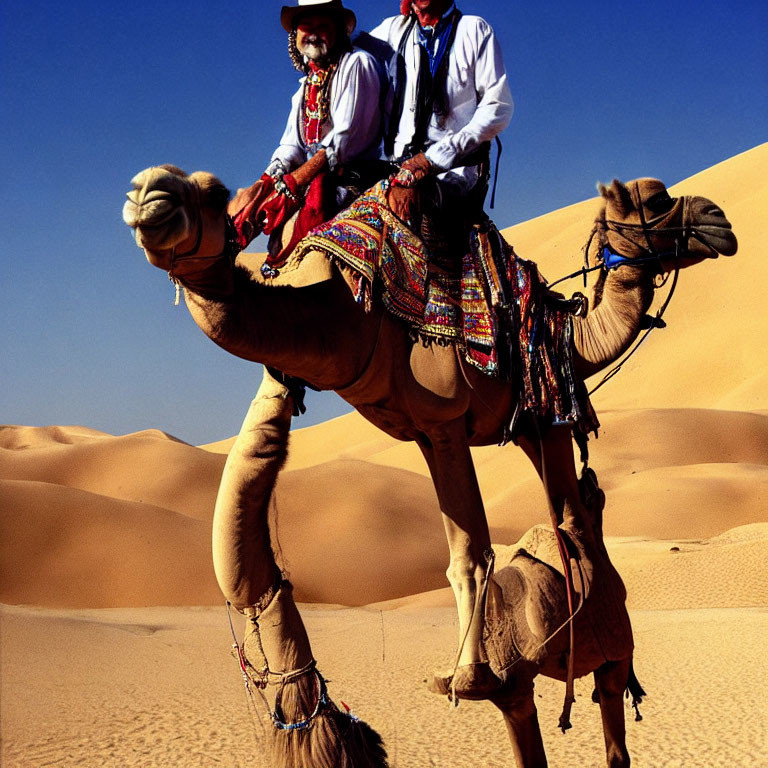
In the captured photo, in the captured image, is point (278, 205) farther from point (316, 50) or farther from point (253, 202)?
point (316, 50)

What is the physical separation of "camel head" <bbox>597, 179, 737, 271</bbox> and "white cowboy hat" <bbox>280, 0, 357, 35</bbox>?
1402mm

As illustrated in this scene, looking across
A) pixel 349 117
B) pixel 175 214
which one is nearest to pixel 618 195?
pixel 349 117

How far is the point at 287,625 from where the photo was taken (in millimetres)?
4504

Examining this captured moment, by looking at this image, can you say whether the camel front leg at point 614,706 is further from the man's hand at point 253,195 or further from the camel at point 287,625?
the man's hand at point 253,195

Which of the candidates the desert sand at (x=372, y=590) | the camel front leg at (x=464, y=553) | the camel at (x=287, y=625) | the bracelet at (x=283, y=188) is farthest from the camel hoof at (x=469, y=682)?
the bracelet at (x=283, y=188)

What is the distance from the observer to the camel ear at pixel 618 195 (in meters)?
4.99

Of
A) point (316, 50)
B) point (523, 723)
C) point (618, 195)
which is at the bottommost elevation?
point (523, 723)

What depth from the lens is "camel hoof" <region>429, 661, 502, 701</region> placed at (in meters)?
4.37

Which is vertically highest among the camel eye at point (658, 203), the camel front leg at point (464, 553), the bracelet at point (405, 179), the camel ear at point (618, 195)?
the camel ear at point (618, 195)

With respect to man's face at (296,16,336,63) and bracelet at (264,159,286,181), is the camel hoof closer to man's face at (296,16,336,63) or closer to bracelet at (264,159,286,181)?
bracelet at (264,159,286,181)

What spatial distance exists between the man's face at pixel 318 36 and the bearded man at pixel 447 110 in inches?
13.7

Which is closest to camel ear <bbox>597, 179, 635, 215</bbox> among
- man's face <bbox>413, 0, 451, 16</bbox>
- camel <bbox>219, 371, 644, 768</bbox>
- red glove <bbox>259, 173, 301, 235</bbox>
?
man's face <bbox>413, 0, 451, 16</bbox>

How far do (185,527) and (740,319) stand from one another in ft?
83.5

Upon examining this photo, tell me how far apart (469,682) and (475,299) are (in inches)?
63.8
